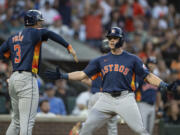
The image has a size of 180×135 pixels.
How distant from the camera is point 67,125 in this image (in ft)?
31.7

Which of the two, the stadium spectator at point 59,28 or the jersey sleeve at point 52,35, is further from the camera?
the stadium spectator at point 59,28

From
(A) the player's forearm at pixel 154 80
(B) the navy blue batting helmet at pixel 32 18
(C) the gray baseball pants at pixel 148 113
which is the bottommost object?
(C) the gray baseball pants at pixel 148 113

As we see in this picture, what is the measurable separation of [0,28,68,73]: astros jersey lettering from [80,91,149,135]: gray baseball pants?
1.07m

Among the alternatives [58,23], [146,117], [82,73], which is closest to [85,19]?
[58,23]

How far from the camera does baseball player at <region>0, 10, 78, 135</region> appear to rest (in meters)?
6.66

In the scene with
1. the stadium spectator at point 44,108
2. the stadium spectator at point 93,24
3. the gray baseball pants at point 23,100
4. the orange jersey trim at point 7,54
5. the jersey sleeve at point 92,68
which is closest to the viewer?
the gray baseball pants at point 23,100

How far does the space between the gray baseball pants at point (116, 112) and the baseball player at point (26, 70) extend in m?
0.80

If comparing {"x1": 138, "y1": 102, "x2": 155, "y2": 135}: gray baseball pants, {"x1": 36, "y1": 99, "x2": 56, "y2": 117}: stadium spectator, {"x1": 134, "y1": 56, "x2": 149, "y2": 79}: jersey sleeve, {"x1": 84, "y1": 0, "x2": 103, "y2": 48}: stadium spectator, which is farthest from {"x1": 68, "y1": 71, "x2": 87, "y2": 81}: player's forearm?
{"x1": 84, "y1": 0, "x2": 103, "y2": 48}: stadium spectator

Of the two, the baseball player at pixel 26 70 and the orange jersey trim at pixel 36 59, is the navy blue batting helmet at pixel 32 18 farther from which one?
the orange jersey trim at pixel 36 59

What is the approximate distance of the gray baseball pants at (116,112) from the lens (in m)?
6.52

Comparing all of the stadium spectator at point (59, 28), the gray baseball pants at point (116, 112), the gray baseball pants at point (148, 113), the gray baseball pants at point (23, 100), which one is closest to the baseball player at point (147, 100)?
the gray baseball pants at point (148, 113)

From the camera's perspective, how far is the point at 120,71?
6.81 m

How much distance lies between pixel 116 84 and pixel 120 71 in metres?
0.20

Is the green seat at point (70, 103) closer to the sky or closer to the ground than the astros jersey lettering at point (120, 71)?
closer to the ground
